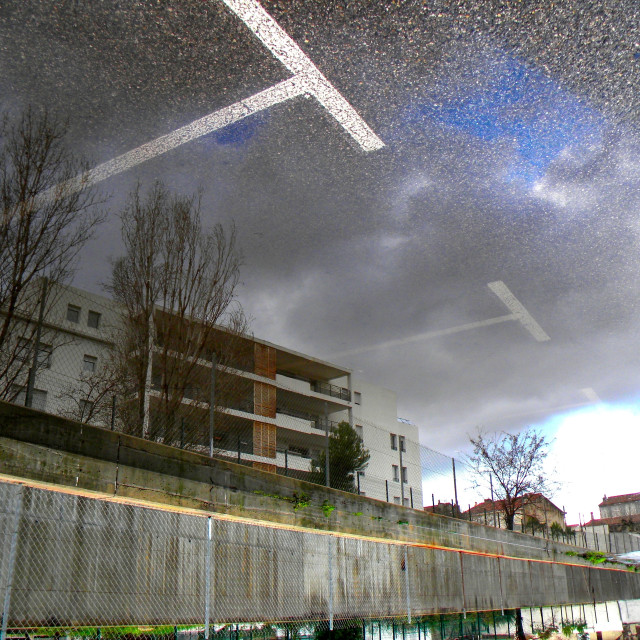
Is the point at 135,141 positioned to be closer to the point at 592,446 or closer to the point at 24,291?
the point at 24,291

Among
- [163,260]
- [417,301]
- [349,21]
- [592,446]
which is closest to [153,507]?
[349,21]

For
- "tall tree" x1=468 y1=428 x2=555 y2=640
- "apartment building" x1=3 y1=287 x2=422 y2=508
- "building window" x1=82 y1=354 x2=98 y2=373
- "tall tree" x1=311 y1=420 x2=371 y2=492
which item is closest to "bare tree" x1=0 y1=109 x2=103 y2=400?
"apartment building" x1=3 y1=287 x2=422 y2=508

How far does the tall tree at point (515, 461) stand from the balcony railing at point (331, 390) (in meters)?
11.6

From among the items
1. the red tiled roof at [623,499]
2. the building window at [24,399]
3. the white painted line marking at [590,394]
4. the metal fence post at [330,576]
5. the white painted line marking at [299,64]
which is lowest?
the metal fence post at [330,576]

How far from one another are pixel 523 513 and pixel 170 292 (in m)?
22.2

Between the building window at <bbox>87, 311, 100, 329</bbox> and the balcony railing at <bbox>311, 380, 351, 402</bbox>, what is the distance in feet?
52.2

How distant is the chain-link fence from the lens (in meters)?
6.82

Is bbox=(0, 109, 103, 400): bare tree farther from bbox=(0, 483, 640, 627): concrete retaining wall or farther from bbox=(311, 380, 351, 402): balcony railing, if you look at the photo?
bbox=(311, 380, 351, 402): balcony railing

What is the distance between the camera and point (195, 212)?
492 inches

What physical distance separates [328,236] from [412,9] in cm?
549

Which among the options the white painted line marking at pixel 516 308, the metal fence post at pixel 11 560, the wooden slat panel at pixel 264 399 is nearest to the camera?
the metal fence post at pixel 11 560

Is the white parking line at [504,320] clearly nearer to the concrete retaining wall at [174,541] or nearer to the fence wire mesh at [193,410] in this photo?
the fence wire mesh at [193,410]

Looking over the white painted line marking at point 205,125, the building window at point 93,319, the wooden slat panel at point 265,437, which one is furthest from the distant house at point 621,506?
the white painted line marking at point 205,125

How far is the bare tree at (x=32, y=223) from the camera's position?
9484 millimetres
